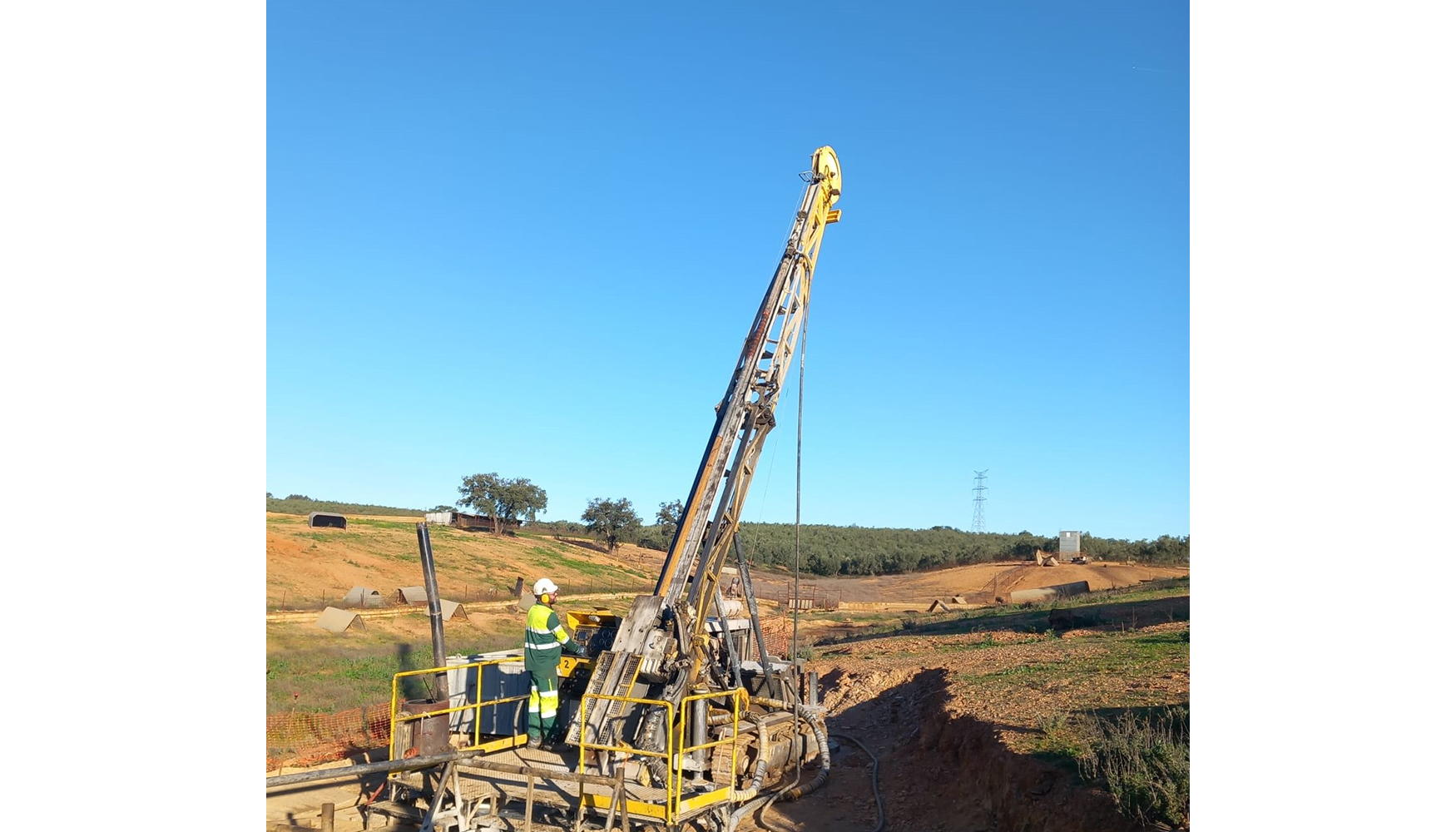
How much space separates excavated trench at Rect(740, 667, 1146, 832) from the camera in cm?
985

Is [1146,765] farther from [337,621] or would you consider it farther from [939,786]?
[337,621]

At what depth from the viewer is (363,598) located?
31.0 m

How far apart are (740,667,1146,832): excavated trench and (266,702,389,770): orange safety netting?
6.42 m

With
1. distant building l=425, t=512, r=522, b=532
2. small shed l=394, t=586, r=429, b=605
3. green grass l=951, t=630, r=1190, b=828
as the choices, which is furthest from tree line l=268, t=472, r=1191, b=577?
green grass l=951, t=630, r=1190, b=828

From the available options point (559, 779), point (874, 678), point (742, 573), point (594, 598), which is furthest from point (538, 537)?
point (559, 779)

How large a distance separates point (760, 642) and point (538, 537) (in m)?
46.2

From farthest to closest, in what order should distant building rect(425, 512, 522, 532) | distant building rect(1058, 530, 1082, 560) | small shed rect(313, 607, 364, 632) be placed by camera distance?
distant building rect(1058, 530, 1082, 560), distant building rect(425, 512, 522, 532), small shed rect(313, 607, 364, 632)

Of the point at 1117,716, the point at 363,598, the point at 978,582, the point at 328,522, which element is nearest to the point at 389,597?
the point at 363,598

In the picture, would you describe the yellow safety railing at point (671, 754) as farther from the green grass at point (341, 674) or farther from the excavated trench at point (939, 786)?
the green grass at point (341, 674)

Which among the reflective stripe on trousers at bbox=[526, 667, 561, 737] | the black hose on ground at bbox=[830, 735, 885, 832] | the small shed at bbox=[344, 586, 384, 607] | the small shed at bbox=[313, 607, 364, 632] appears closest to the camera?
the reflective stripe on trousers at bbox=[526, 667, 561, 737]

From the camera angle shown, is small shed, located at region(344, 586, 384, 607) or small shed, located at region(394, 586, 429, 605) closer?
small shed, located at region(344, 586, 384, 607)

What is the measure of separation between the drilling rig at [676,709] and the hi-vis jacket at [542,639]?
53 centimetres

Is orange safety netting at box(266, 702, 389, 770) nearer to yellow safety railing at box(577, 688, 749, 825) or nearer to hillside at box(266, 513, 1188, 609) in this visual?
yellow safety railing at box(577, 688, 749, 825)

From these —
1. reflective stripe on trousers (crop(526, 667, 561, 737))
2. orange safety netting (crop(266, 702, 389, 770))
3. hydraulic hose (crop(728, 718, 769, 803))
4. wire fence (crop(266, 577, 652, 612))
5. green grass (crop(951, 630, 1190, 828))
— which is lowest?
wire fence (crop(266, 577, 652, 612))
